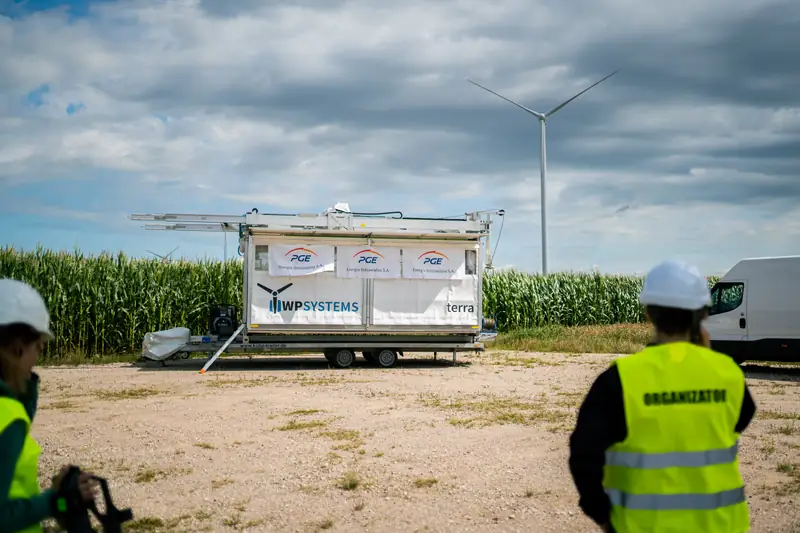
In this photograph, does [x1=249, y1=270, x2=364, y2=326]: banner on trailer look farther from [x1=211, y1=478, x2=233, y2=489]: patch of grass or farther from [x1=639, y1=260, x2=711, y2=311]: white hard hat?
[x1=639, y1=260, x2=711, y2=311]: white hard hat

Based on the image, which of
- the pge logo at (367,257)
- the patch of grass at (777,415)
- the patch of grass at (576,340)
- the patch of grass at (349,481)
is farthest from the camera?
the patch of grass at (576,340)

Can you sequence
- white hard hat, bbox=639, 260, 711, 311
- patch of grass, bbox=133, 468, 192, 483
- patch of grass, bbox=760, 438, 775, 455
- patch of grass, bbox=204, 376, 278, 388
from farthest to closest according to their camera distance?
patch of grass, bbox=204, 376, 278, 388 → patch of grass, bbox=760, 438, 775, 455 → patch of grass, bbox=133, 468, 192, 483 → white hard hat, bbox=639, 260, 711, 311

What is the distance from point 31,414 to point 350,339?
15.5m

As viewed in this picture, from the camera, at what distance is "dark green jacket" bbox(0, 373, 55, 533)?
7.93 feet

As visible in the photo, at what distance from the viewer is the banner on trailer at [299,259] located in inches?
705

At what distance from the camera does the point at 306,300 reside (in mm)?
18016

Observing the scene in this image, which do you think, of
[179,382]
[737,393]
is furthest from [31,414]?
[179,382]

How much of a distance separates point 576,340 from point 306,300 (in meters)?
10.00

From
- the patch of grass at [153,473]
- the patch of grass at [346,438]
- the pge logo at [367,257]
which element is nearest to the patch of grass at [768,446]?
the patch of grass at [346,438]

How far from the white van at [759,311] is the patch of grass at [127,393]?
11484 millimetres

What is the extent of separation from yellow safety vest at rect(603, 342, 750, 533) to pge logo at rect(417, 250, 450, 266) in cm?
1581

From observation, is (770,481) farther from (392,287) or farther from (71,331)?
(71,331)

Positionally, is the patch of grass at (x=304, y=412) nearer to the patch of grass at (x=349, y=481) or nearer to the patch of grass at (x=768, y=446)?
the patch of grass at (x=349, y=481)

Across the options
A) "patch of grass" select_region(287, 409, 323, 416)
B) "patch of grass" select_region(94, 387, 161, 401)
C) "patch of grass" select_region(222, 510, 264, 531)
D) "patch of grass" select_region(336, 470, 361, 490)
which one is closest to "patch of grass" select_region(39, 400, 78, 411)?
"patch of grass" select_region(94, 387, 161, 401)
